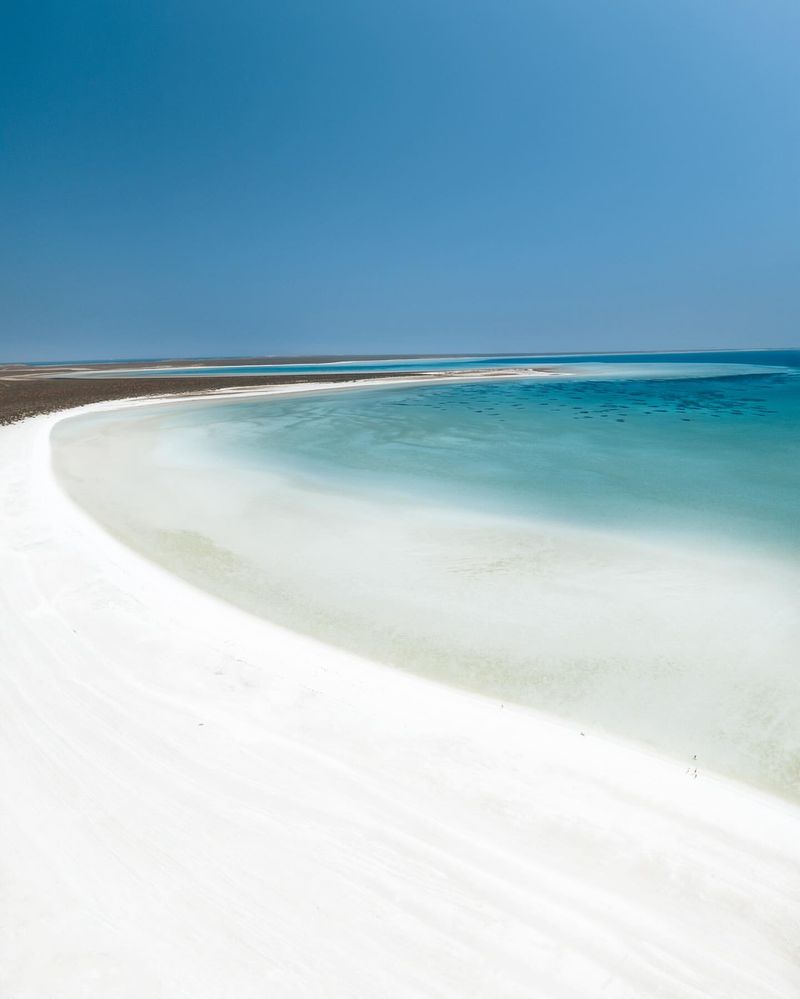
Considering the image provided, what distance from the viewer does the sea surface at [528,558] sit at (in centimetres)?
372

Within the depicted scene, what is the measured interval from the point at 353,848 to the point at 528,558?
14.8 ft

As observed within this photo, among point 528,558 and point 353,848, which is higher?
point 353,848

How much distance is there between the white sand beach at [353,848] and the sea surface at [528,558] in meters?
0.62

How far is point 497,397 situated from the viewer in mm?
32438

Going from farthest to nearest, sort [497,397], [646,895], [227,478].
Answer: [497,397]
[227,478]
[646,895]

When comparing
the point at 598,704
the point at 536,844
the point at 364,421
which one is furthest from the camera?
the point at 364,421

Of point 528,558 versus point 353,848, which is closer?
point 353,848

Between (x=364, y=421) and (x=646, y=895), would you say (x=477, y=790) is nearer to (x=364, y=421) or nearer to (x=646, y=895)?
(x=646, y=895)

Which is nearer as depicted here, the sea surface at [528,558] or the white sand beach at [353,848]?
the white sand beach at [353,848]

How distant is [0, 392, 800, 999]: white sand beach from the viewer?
182cm

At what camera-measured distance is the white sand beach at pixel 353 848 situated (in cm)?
182

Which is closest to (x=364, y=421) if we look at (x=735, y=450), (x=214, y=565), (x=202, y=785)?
(x=735, y=450)

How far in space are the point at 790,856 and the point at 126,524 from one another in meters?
7.79

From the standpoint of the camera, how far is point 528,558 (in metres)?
6.29
